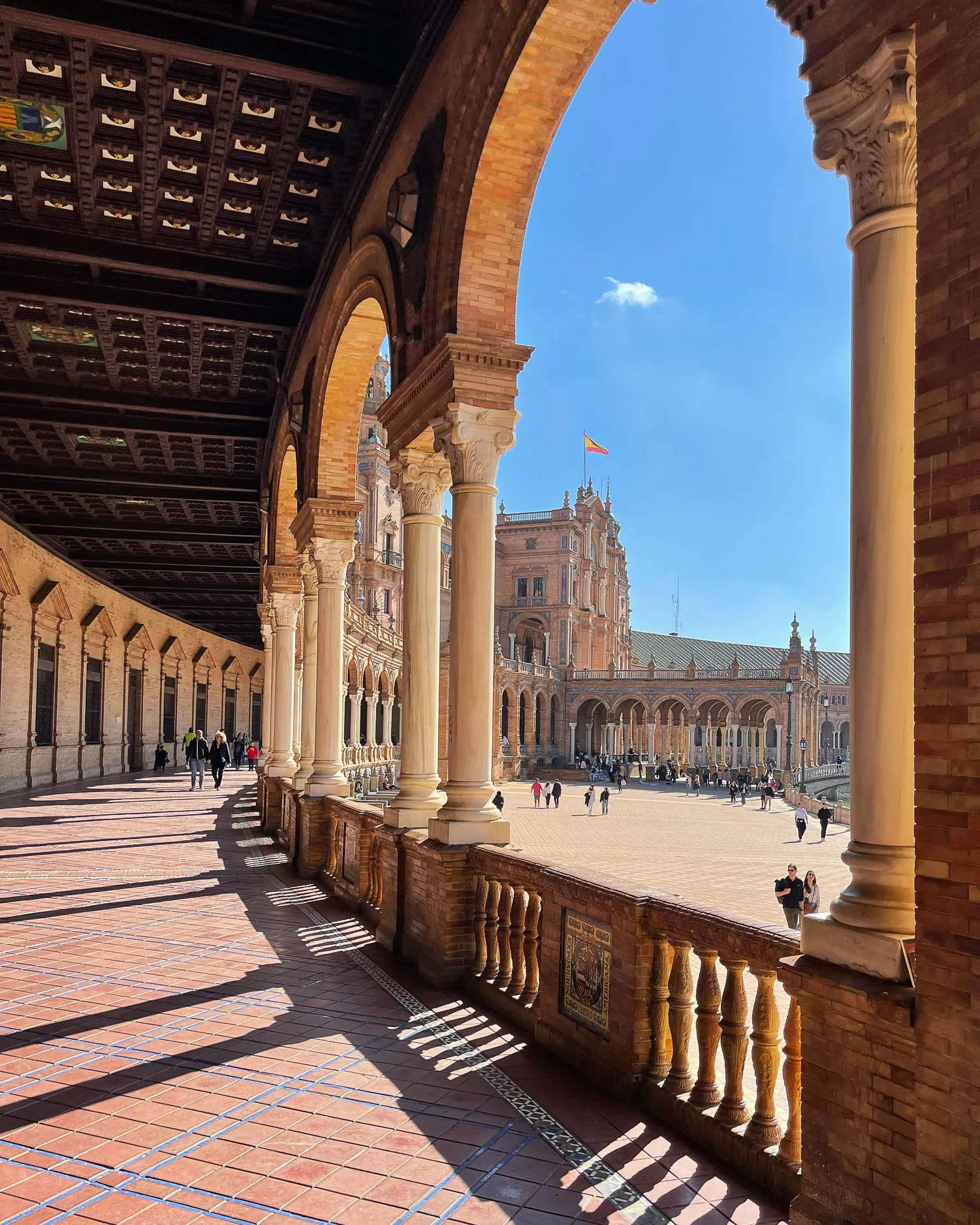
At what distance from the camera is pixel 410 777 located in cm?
866

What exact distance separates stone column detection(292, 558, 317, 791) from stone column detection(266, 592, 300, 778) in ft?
10.3

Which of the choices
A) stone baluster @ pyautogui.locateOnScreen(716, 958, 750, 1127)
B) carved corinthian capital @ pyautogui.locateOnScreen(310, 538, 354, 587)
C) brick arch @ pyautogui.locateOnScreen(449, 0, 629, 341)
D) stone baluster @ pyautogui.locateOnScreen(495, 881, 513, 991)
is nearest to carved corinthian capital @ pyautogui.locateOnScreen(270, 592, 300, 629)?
carved corinthian capital @ pyautogui.locateOnScreen(310, 538, 354, 587)

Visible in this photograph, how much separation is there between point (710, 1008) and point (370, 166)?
850cm

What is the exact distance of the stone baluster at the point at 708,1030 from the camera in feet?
14.3

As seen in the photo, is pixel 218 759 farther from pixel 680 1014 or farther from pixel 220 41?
pixel 680 1014

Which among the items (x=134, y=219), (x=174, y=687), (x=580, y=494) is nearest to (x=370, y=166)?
(x=134, y=219)

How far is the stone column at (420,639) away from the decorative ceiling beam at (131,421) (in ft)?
29.0

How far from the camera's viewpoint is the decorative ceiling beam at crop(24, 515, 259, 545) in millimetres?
23141

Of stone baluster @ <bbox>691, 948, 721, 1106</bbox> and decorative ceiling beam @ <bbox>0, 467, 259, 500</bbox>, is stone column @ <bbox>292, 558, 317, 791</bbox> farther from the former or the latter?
stone baluster @ <bbox>691, 948, 721, 1106</bbox>

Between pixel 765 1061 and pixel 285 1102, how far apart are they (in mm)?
2288

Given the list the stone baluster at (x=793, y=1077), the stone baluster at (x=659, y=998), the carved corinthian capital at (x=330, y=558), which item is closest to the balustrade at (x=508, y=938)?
the stone baluster at (x=659, y=998)

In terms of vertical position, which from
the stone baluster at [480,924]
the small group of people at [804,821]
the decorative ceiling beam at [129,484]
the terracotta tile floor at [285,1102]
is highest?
the decorative ceiling beam at [129,484]

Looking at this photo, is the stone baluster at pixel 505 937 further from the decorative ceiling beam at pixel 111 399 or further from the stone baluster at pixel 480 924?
the decorative ceiling beam at pixel 111 399

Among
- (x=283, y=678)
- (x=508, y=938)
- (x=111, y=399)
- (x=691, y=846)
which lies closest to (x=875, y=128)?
(x=508, y=938)
